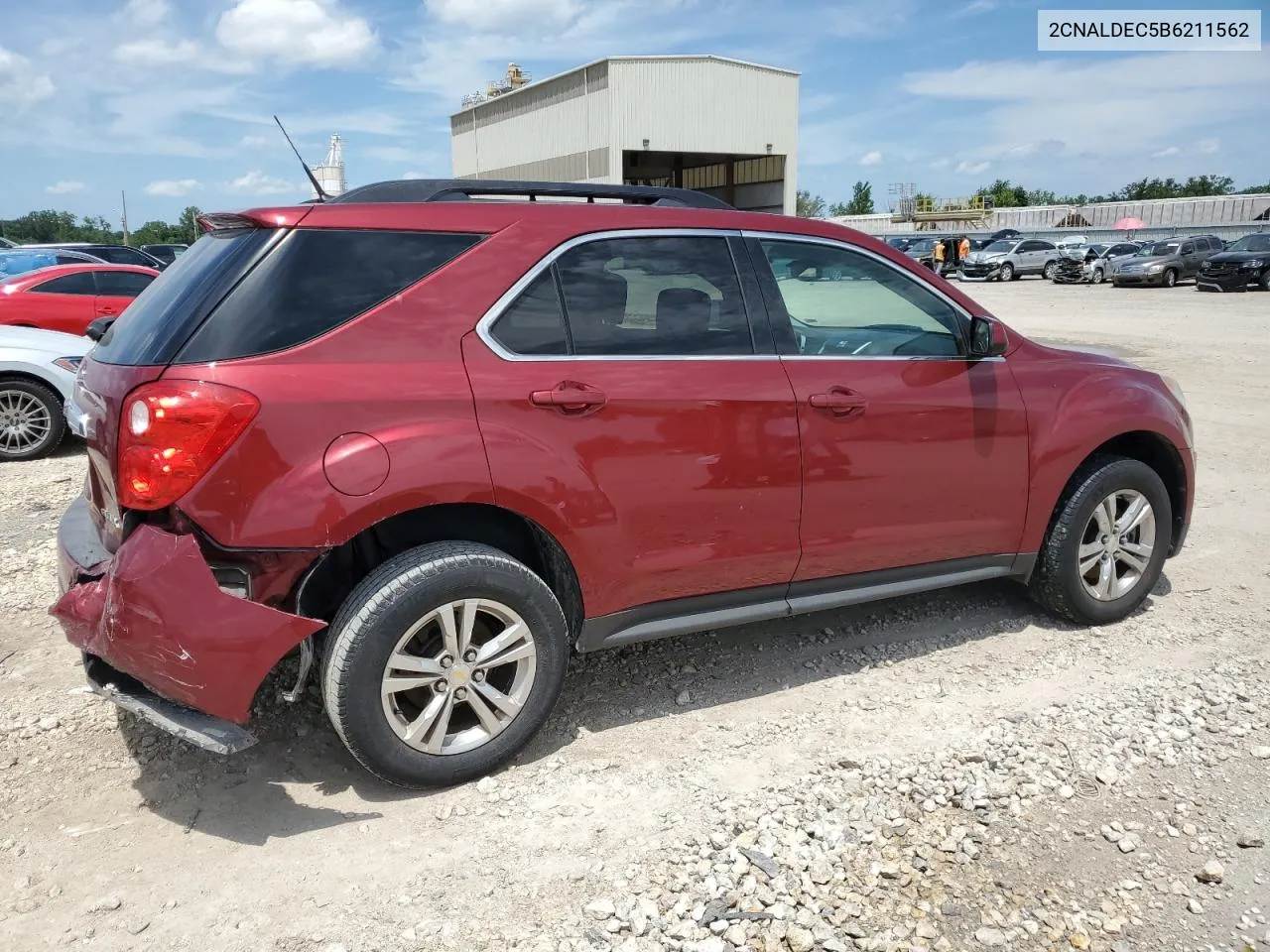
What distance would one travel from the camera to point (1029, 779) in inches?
126

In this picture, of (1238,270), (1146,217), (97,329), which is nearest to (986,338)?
(97,329)

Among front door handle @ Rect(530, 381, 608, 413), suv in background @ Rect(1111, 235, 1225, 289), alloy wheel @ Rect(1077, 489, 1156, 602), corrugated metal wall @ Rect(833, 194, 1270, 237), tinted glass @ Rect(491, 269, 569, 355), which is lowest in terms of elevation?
alloy wheel @ Rect(1077, 489, 1156, 602)

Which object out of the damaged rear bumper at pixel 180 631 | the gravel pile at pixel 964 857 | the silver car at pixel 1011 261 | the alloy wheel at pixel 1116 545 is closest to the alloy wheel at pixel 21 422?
the damaged rear bumper at pixel 180 631

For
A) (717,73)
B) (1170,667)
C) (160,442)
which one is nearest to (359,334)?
(160,442)

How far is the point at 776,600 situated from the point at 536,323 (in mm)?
1432

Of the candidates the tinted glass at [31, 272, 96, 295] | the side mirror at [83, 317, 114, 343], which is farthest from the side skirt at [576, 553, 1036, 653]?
the tinted glass at [31, 272, 96, 295]

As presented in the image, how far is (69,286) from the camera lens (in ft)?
36.0

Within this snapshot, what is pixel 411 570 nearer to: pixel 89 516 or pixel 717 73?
pixel 89 516

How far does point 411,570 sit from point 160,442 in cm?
80

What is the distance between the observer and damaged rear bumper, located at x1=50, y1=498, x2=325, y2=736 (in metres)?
2.69

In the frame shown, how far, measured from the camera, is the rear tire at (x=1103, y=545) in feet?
14.0

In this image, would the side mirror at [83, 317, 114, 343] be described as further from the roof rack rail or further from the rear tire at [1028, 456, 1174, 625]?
the rear tire at [1028, 456, 1174, 625]

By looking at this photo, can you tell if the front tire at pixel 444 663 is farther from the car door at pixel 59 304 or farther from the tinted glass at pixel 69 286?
the tinted glass at pixel 69 286

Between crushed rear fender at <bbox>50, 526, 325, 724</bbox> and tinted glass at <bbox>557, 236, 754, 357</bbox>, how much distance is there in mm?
1352
